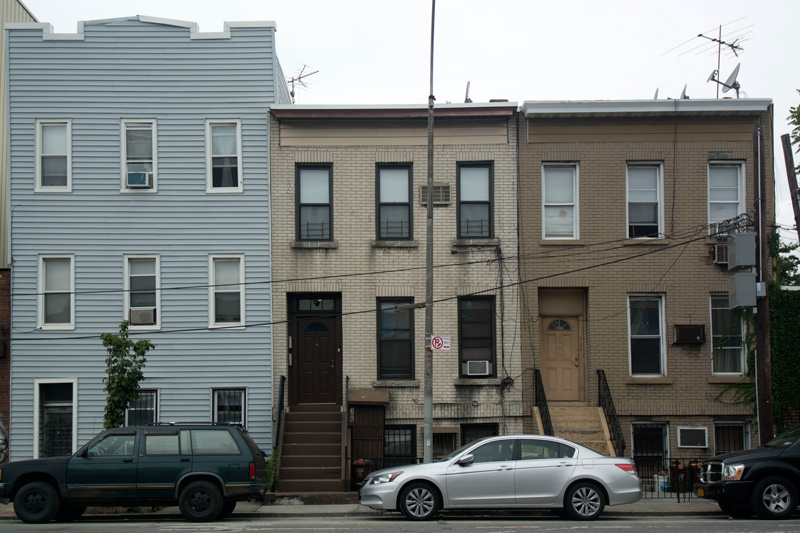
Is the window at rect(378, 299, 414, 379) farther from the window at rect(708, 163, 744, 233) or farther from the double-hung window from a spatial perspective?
the window at rect(708, 163, 744, 233)

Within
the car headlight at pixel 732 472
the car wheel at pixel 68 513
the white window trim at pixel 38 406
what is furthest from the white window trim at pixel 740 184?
the white window trim at pixel 38 406

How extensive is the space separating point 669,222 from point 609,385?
13.4 ft

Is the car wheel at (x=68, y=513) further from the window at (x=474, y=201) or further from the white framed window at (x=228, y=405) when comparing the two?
the window at (x=474, y=201)

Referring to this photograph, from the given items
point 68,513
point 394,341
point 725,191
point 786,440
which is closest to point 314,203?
point 394,341

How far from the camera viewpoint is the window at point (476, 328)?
19484mm

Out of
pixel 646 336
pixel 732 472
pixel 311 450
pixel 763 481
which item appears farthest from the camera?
pixel 646 336

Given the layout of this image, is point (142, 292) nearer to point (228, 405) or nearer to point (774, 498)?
point (228, 405)

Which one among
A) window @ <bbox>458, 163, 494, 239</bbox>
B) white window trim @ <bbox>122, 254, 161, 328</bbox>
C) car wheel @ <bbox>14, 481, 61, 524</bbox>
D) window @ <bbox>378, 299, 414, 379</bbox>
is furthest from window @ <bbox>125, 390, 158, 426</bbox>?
window @ <bbox>458, 163, 494, 239</bbox>

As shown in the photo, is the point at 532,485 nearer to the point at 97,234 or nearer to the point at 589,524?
the point at 589,524

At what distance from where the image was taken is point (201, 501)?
14211 millimetres

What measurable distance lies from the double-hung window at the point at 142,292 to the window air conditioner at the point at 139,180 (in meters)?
1.67

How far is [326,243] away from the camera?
19359 mm

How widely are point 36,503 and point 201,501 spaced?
2763 millimetres

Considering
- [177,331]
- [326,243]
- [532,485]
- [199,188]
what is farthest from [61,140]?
[532,485]
